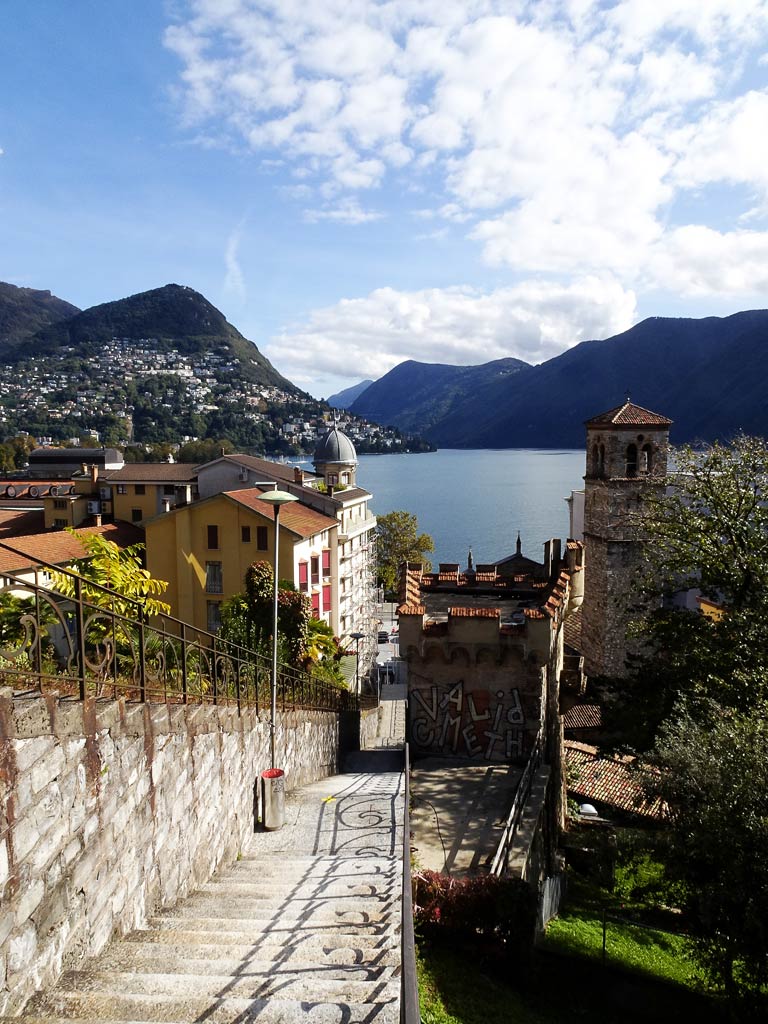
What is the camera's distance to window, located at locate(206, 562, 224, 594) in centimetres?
3269

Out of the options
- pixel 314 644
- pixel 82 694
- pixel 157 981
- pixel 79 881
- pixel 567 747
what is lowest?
pixel 567 747

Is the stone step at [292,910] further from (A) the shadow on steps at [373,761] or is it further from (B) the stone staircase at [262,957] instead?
(A) the shadow on steps at [373,761]

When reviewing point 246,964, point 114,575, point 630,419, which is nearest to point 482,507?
point 630,419

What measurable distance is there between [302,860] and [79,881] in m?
3.60

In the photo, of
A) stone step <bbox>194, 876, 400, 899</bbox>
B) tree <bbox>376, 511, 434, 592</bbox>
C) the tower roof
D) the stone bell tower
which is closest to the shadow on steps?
stone step <bbox>194, 876, 400, 899</bbox>

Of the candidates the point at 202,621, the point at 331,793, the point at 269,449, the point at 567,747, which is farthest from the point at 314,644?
the point at 269,449

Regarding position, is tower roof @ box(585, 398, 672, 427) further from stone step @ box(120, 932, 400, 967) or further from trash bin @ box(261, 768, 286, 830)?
stone step @ box(120, 932, 400, 967)

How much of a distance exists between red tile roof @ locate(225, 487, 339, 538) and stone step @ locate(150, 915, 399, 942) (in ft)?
79.9

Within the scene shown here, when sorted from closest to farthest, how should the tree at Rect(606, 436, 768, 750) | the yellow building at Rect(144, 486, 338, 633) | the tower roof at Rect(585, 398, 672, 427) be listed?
the tree at Rect(606, 436, 768, 750)
the yellow building at Rect(144, 486, 338, 633)
the tower roof at Rect(585, 398, 672, 427)

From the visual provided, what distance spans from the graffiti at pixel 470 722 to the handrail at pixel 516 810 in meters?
0.33

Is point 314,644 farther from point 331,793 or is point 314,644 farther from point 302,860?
point 302,860

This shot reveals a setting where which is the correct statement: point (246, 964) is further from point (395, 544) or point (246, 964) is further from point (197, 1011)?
point (395, 544)

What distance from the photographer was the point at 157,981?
418 cm

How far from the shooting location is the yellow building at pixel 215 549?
31.9 m
